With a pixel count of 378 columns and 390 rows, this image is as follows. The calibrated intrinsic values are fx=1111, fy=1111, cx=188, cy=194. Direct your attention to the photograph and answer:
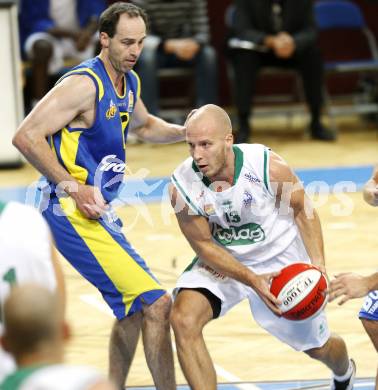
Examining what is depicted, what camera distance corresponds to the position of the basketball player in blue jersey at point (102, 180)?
5.00 meters

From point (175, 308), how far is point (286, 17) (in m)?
7.37

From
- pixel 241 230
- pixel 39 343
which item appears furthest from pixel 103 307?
pixel 39 343

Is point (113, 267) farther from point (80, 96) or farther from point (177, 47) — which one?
point (177, 47)

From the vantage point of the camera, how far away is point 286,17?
38.8 ft

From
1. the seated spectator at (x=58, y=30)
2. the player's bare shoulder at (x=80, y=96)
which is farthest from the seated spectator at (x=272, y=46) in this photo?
the player's bare shoulder at (x=80, y=96)

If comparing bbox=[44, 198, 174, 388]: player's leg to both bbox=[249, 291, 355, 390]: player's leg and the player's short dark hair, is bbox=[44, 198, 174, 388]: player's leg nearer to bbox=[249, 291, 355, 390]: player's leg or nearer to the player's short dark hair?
bbox=[249, 291, 355, 390]: player's leg

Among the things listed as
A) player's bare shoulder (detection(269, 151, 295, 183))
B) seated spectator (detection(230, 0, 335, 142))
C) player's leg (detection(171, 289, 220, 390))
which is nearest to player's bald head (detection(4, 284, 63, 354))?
player's leg (detection(171, 289, 220, 390))

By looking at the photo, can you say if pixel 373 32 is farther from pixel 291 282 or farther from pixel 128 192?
pixel 291 282

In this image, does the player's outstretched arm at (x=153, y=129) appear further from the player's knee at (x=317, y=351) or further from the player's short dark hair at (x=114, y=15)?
the player's knee at (x=317, y=351)

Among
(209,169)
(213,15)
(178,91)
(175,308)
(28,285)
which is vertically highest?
(28,285)

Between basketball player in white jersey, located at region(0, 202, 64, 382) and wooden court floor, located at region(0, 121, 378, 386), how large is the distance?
2.22m

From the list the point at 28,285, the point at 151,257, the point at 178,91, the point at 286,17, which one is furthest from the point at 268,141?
the point at 28,285

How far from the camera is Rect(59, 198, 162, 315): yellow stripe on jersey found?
4992 millimetres

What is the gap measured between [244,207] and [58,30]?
7.39 meters
